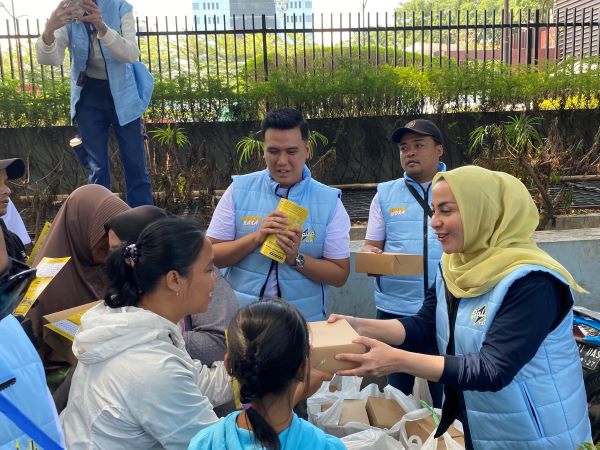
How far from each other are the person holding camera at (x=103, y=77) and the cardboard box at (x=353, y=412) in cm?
255

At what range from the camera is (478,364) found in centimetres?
184

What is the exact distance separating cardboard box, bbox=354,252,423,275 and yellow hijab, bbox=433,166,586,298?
39.3 inches

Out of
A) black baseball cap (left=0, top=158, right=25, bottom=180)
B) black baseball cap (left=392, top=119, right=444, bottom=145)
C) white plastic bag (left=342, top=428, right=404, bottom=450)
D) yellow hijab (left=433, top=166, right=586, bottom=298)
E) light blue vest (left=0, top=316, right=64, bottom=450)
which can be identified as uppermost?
black baseball cap (left=392, top=119, right=444, bottom=145)

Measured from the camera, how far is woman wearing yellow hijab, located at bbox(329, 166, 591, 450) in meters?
1.86

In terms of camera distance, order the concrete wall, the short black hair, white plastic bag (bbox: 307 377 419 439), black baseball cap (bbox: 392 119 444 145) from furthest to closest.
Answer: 1. the concrete wall
2. black baseball cap (bbox: 392 119 444 145)
3. the short black hair
4. white plastic bag (bbox: 307 377 419 439)

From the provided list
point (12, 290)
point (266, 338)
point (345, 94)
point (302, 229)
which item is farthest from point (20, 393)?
point (345, 94)

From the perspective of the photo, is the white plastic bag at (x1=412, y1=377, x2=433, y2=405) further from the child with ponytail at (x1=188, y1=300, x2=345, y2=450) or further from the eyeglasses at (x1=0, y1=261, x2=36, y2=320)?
the eyeglasses at (x1=0, y1=261, x2=36, y2=320)

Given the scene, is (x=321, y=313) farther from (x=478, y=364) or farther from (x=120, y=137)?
(x=120, y=137)

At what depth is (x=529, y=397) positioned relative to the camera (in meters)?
1.91

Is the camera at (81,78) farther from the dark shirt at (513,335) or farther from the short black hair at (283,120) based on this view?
the dark shirt at (513,335)

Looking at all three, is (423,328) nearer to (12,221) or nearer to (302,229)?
(302,229)

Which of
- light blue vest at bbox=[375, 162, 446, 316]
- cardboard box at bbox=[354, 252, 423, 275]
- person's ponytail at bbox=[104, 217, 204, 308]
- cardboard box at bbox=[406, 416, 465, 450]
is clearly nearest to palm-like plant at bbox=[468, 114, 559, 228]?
light blue vest at bbox=[375, 162, 446, 316]

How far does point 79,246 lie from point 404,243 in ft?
5.67

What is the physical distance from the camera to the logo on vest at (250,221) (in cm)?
305
